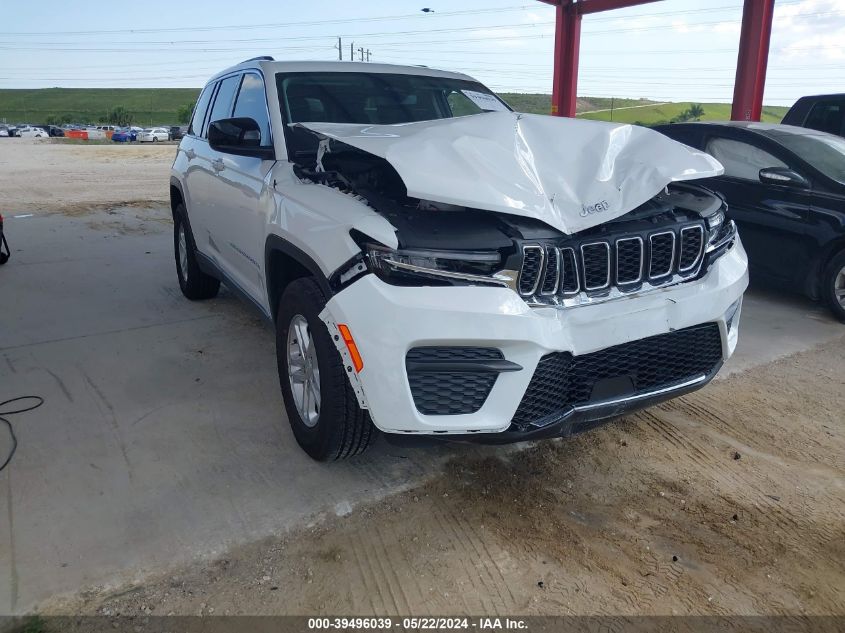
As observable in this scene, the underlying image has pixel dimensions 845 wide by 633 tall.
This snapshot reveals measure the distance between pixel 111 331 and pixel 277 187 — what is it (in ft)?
8.37

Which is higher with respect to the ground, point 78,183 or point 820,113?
point 820,113

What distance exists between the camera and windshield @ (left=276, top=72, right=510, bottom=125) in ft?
13.0

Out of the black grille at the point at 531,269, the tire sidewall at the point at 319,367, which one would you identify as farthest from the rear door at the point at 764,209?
the tire sidewall at the point at 319,367

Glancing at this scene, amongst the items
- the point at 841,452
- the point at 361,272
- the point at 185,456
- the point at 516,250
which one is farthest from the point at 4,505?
the point at 841,452

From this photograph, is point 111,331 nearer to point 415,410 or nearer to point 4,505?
point 4,505

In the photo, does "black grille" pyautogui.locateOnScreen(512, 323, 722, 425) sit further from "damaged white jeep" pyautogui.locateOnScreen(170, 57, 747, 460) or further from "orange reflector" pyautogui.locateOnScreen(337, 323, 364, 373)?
"orange reflector" pyautogui.locateOnScreen(337, 323, 364, 373)

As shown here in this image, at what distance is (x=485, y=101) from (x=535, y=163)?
75.3 inches

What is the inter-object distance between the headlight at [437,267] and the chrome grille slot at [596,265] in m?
0.36

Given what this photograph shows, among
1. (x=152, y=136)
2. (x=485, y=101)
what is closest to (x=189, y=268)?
(x=485, y=101)

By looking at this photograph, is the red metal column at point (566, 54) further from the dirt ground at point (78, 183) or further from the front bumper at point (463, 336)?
the front bumper at point (463, 336)

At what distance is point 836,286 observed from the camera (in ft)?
18.6

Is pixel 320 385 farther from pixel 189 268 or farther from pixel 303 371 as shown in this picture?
pixel 189 268

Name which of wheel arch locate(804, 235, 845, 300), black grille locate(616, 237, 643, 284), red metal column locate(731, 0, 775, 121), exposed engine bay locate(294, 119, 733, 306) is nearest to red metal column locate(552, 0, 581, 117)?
red metal column locate(731, 0, 775, 121)

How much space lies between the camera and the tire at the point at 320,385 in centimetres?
281
